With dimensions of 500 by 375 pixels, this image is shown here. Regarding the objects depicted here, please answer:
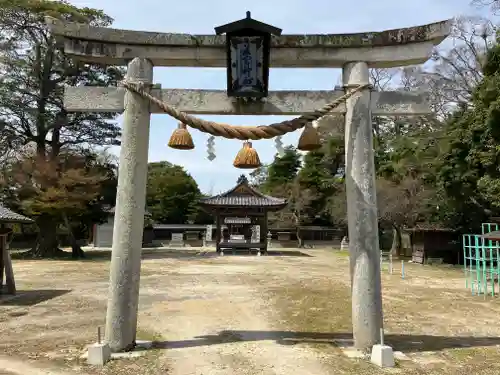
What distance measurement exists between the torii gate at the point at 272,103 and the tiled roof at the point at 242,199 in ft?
79.9

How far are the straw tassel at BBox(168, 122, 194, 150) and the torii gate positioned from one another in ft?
1.65

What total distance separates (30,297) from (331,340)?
29.5 ft

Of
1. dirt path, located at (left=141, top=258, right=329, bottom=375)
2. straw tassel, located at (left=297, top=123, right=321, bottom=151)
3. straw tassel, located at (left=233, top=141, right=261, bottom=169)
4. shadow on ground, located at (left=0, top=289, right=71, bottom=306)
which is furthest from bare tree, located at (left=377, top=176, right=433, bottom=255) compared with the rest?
straw tassel, located at (left=233, top=141, right=261, bottom=169)

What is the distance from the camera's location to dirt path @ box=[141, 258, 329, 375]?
541 centimetres

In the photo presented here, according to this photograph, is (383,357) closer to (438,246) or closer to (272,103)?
(272,103)

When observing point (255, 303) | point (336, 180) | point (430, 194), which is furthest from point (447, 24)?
point (336, 180)

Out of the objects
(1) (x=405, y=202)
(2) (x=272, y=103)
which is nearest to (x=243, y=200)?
(1) (x=405, y=202)

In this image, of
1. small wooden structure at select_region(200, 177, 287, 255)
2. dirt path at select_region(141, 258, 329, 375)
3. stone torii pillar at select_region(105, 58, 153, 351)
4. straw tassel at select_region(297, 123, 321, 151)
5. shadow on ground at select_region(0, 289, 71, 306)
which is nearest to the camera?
dirt path at select_region(141, 258, 329, 375)

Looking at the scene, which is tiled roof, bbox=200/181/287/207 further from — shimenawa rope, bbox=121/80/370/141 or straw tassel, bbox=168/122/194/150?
shimenawa rope, bbox=121/80/370/141

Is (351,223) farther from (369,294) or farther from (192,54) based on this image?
(192,54)

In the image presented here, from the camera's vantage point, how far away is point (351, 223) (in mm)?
6227

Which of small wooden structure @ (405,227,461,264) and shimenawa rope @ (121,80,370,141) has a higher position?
shimenawa rope @ (121,80,370,141)

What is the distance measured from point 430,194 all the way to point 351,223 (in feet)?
73.6

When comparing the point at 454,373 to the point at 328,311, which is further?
the point at 328,311
